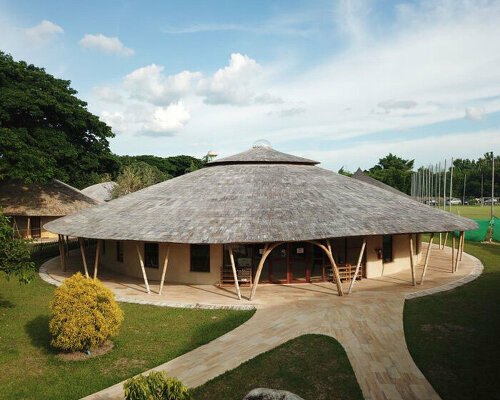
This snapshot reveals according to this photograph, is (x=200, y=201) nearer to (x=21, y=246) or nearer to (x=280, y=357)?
(x=21, y=246)

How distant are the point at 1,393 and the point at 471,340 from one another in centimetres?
1302

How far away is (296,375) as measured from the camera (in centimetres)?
950

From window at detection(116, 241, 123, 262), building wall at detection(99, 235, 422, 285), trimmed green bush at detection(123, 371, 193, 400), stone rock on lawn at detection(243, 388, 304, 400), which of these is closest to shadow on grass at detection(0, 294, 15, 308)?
building wall at detection(99, 235, 422, 285)

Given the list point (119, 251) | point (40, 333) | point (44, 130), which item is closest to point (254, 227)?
point (40, 333)

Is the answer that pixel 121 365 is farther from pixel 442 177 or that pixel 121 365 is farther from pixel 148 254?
pixel 442 177

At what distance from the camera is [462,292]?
54.6 ft

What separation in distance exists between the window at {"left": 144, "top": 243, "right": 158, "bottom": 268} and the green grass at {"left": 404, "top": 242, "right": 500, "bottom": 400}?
12.3 m

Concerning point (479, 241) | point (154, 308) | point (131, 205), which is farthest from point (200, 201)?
point (479, 241)

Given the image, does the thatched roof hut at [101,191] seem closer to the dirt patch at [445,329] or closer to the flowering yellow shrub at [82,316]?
the flowering yellow shrub at [82,316]

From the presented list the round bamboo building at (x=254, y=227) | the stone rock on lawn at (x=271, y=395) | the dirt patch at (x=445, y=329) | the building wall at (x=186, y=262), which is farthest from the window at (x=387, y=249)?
the stone rock on lawn at (x=271, y=395)

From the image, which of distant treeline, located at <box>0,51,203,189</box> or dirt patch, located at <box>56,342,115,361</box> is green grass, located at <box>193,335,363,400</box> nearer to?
dirt patch, located at <box>56,342,115,361</box>

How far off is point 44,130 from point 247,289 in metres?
23.4

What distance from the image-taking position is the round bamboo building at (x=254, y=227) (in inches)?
629

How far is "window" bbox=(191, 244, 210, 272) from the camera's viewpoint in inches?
729
